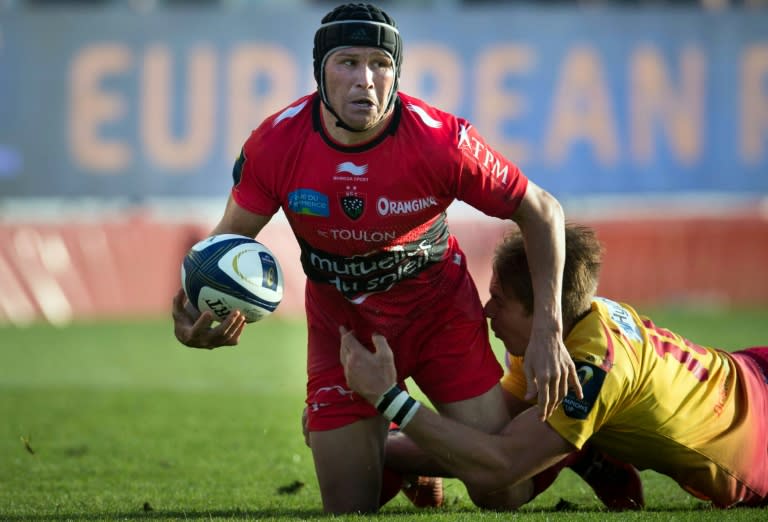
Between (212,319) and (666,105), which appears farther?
(666,105)

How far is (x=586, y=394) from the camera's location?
18.9 ft

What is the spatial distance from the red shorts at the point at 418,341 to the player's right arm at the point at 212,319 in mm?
668

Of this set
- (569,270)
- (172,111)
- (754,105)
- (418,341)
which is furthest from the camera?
(754,105)

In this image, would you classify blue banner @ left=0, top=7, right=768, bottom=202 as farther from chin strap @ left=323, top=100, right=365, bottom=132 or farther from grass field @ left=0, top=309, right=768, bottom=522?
chin strap @ left=323, top=100, right=365, bottom=132

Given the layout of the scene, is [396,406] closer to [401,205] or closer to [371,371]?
[371,371]

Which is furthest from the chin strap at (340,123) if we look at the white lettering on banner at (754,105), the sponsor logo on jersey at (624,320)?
the white lettering on banner at (754,105)

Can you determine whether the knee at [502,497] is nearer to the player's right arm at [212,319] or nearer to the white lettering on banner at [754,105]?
the player's right arm at [212,319]

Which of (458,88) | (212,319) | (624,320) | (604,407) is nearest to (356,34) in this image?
(212,319)

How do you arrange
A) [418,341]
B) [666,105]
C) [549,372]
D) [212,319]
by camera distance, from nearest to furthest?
1. [549,372]
2. [212,319]
3. [418,341]
4. [666,105]

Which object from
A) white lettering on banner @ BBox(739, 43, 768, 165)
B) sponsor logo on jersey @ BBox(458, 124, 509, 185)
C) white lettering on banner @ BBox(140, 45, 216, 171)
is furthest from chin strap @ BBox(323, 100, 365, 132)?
white lettering on banner @ BBox(739, 43, 768, 165)

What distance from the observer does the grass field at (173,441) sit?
6.45 m

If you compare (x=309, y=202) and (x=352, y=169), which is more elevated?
(x=352, y=169)

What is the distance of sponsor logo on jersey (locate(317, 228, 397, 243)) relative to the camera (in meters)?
6.08

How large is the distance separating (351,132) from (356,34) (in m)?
0.47
